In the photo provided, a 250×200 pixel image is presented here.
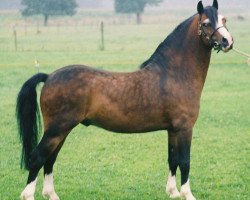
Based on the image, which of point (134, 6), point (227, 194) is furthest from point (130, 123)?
point (134, 6)

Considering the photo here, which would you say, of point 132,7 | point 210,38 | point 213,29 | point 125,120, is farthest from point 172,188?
point 132,7

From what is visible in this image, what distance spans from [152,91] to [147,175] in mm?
2110

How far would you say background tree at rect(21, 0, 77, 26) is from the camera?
8738 centimetres

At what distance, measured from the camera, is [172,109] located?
6.77m

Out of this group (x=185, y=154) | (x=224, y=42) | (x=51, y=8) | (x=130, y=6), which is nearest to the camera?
(x=224, y=42)

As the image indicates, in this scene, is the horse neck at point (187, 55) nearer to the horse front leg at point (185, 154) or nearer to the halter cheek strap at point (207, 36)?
the halter cheek strap at point (207, 36)

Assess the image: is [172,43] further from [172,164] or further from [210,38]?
[172,164]

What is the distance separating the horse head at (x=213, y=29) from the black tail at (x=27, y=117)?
2.23 m

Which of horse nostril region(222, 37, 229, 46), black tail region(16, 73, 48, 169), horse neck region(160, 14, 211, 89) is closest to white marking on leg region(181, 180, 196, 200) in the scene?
horse neck region(160, 14, 211, 89)

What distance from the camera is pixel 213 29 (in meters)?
6.61

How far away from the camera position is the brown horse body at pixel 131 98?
6.57 meters

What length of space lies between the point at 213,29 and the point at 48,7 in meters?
83.7

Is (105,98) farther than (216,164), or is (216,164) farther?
(216,164)

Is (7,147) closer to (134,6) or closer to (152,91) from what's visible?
(152,91)
